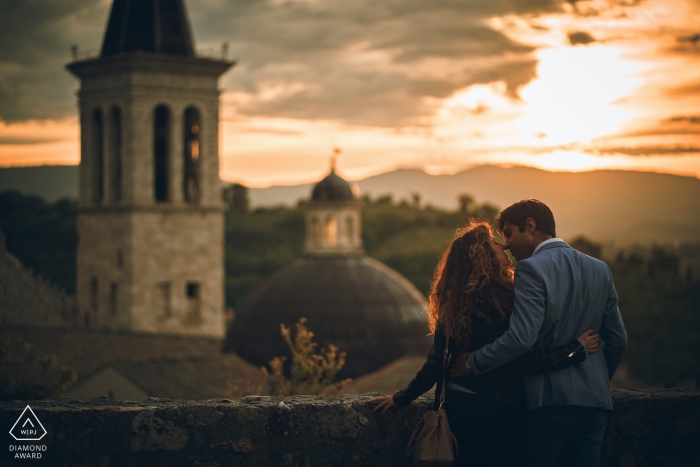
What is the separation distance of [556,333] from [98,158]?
37.1 metres

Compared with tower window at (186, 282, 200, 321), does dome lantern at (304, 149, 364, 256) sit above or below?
→ above

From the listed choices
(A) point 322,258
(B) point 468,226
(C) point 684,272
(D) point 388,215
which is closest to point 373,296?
(A) point 322,258

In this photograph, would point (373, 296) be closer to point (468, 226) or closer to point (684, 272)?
point (684, 272)

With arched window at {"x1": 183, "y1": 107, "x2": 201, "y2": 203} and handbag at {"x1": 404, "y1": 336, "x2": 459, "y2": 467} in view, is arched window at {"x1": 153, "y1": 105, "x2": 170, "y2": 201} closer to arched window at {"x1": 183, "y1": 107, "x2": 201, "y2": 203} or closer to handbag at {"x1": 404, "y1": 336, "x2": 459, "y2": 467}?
arched window at {"x1": 183, "y1": 107, "x2": 201, "y2": 203}

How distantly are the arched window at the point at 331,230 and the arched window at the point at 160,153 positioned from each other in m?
9.11

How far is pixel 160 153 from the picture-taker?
38812 millimetres

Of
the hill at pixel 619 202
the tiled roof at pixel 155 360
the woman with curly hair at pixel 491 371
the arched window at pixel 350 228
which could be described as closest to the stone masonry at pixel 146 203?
the tiled roof at pixel 155 360

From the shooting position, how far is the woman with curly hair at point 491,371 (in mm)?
4430

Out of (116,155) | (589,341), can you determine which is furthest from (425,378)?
(116,155)

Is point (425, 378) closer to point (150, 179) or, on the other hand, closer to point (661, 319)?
point (150, 179)

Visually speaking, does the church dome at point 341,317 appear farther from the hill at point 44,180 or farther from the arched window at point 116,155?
the arched window at point 116,155

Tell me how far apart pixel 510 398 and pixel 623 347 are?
27.8 inches

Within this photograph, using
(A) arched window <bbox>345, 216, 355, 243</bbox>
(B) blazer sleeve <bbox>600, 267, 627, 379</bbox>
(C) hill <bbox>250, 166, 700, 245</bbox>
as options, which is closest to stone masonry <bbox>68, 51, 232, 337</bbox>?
(A) arched window <bbox>345, 216, 355, 243</bbox>

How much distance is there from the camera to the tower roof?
36.3m
